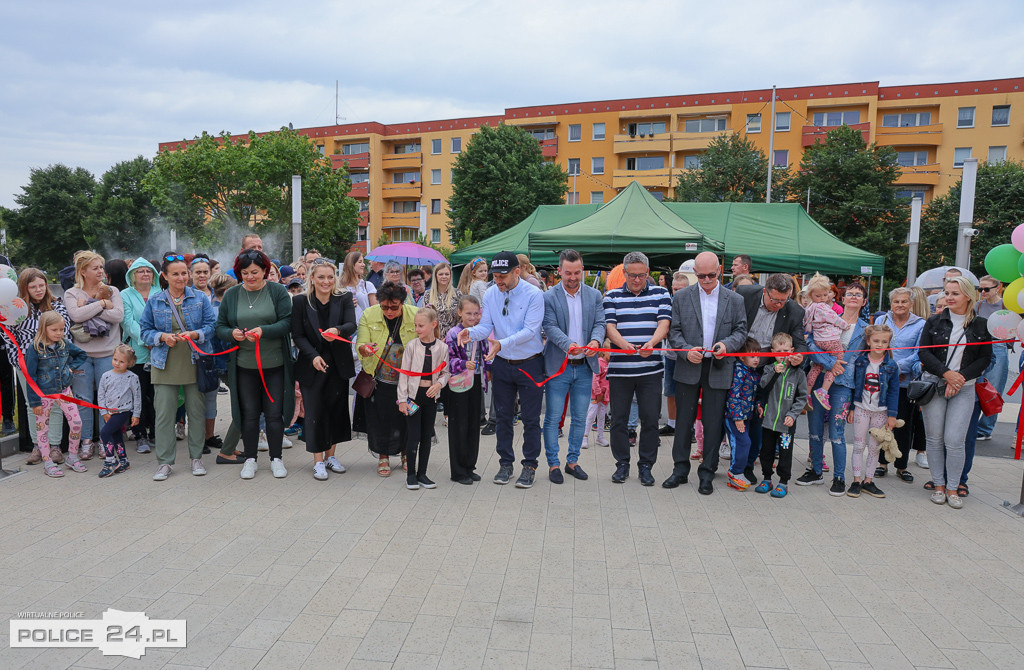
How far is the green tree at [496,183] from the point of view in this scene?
37500 millimetres

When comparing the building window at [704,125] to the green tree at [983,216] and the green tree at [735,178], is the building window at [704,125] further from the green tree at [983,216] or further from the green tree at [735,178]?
the green tree at [983,216]

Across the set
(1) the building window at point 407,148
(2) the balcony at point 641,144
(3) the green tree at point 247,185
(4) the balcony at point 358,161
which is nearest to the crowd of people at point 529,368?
(3) the green tree at point 247,185

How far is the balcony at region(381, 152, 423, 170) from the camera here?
5603 cm

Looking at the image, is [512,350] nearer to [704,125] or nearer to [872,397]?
[872,397]

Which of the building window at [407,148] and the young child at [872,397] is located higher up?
the building window at [407,148]

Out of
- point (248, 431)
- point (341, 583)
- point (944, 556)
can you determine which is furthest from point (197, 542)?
point (944, 556)

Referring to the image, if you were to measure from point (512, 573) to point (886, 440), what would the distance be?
12.1ft

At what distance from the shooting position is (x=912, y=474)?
6438 millimetres

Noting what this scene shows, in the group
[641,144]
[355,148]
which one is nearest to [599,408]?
[641,144]

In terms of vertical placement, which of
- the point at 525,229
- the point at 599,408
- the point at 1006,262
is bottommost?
the point at 599,408

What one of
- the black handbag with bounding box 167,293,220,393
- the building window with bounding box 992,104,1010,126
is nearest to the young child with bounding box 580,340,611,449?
the black handbag with bounding box 167,293,220,393

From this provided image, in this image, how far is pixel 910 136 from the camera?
142 ft

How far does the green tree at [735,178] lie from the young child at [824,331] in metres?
30.2

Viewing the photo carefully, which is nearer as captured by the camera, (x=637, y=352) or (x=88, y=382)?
(x=637, y=352)
